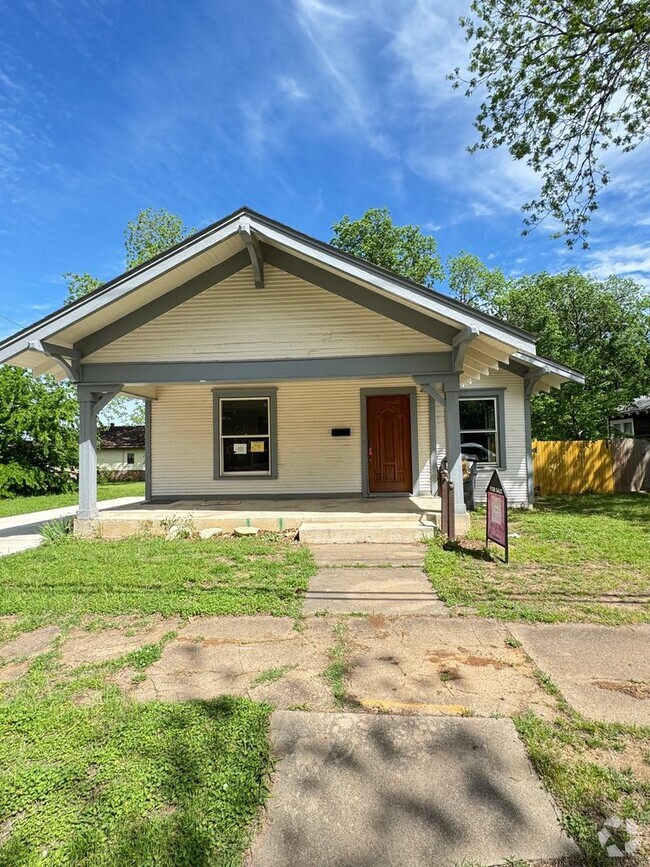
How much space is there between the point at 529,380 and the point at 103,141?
13.2 m

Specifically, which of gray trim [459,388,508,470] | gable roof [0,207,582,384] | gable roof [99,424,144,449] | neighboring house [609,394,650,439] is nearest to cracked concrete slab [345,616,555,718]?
gable roof [0,207,582,384]

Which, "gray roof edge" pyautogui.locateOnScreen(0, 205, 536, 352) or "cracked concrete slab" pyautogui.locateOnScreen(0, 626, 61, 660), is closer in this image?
"cracked concrete slab" pyautogui.locateOnScreen(0, 626, 61, 660)

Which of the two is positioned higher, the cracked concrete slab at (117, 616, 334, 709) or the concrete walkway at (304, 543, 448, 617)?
the concrete walkway at (304, 543, 448, 617)

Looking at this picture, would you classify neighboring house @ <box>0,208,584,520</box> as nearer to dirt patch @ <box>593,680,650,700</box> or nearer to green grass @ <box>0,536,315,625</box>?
green grass @ <box>0,536,315,625</box>

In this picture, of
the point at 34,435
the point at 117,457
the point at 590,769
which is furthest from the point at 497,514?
the point at 117,457

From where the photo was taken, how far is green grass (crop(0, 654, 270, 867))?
1705 mm

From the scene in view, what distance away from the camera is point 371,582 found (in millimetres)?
5000

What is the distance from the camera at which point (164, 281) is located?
7141mm

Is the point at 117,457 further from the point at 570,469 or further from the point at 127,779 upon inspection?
the point at 127,779

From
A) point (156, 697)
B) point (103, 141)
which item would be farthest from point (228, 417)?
point (103, 141)

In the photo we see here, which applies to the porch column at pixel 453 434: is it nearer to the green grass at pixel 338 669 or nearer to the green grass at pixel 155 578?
the green grass at pixel 155 578

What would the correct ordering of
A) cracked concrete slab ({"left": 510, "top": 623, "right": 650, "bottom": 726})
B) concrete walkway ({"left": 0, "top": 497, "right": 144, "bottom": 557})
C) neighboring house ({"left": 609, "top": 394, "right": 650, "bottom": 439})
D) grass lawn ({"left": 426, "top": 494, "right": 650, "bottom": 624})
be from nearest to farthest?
cracked concrete slab ({"left": 510, "top": 623, "right": 650, "bottom": 726})
grass lawn ({"left": 426, "top": 494, "right": 650, "bottom": 624})
concrete walkway ({"left": 0, "top": 497, "right": 144, "bottom": 557})
neighboring house ({"left": 609, "top": 394, "right": 650, "bottom": 439})

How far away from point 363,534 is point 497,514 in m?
2.07

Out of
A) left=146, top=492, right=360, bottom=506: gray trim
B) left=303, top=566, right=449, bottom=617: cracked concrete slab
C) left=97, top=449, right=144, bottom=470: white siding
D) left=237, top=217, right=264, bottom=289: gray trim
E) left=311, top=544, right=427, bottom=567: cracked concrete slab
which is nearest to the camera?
left=303, top=566, right=449, bottom=617: cracked concrete slab
